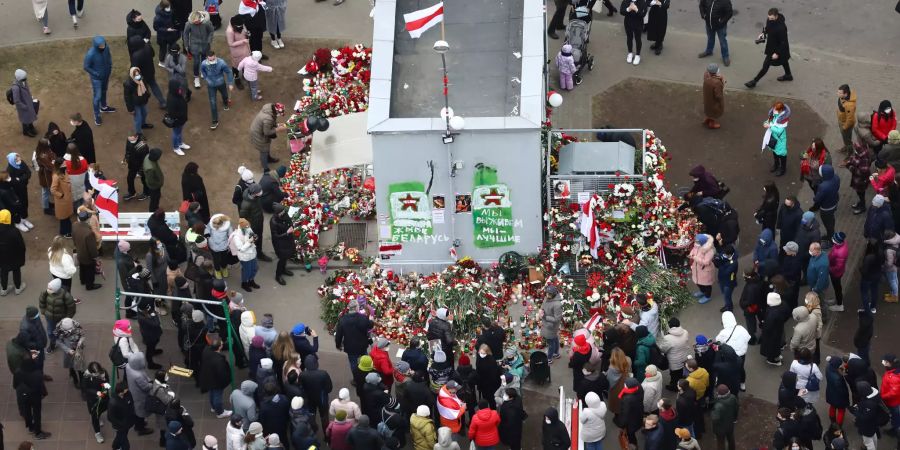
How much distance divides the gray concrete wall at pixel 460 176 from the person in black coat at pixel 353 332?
91.0 inches

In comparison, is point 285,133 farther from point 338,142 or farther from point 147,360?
point 147,360

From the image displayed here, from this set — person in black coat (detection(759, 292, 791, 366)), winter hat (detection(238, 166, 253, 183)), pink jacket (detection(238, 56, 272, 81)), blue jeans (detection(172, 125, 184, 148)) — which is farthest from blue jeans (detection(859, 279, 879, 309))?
blue jeans (detection(172, 125, 184, 148))

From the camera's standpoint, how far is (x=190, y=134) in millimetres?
27469

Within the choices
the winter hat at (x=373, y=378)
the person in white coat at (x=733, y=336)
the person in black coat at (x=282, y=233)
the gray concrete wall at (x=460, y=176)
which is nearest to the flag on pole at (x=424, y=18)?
the gray concrete wall at (x=460, y=176)

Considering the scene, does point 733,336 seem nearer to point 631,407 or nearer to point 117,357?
point 631,407

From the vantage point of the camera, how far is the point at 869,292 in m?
22.8

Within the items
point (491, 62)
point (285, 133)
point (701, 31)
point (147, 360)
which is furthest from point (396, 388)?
point (701, 31)

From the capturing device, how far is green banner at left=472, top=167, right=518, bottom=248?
2330cm

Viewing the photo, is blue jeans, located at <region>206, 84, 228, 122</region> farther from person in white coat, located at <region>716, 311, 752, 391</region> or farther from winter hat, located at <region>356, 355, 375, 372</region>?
person in white coat, located at <region>716, 311, 752, 391</region>

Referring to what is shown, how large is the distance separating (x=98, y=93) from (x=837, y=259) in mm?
13394

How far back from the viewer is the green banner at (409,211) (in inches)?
922

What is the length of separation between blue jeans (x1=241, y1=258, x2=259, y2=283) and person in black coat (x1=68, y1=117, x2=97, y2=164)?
389cm

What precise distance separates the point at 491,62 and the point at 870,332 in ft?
23.6

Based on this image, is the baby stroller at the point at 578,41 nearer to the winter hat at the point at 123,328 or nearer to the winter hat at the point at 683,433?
the winter hat at the point at 683,433
